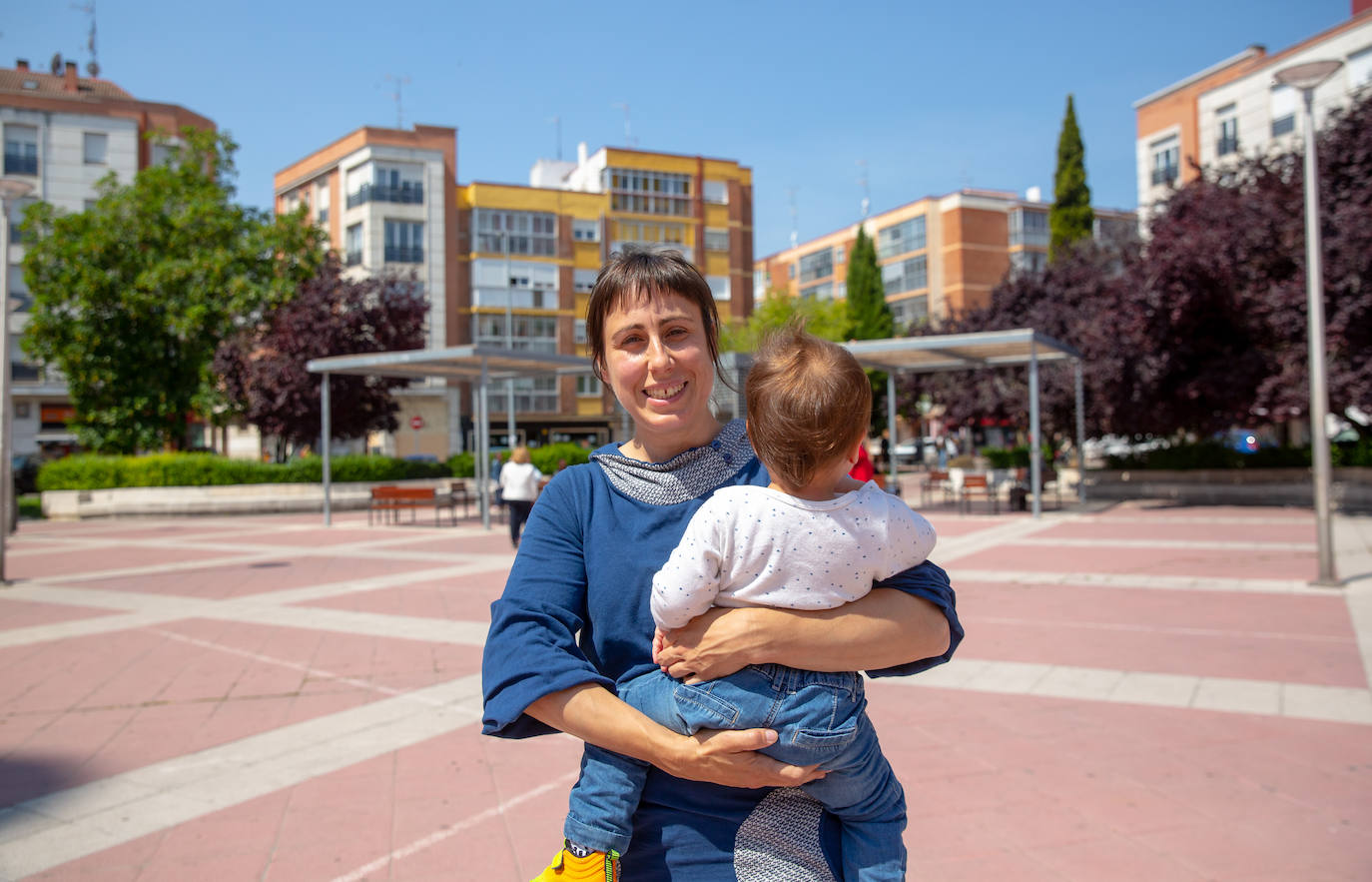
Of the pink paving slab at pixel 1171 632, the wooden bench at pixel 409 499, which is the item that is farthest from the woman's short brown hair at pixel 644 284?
the wooden bench at pixel 409 499

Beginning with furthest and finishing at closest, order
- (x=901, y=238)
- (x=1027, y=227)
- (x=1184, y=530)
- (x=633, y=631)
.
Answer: (x=901, y=238) < (x=1027, y=227) < (x=1184, y=530) < (x=633, y=631)

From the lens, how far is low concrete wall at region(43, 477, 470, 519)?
77.3ft

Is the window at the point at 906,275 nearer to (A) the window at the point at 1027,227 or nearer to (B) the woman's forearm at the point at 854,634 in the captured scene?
(A) the window at the point at 1027,227

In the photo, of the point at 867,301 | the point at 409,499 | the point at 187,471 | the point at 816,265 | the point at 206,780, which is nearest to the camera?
the point at 206,780

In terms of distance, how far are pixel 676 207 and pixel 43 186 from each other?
3047cm

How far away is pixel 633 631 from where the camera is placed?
4.57 ft

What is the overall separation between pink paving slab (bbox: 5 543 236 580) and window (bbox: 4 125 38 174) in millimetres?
35797

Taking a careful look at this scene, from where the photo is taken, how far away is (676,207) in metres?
52.6

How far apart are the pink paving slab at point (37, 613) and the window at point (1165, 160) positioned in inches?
1563

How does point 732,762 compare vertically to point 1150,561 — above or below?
above

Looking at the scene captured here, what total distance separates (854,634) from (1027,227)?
6605cm

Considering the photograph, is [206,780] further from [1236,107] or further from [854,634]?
[1236,107]

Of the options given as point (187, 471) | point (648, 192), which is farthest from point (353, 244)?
point (187, 471)

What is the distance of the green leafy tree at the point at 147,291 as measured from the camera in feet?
86.5
